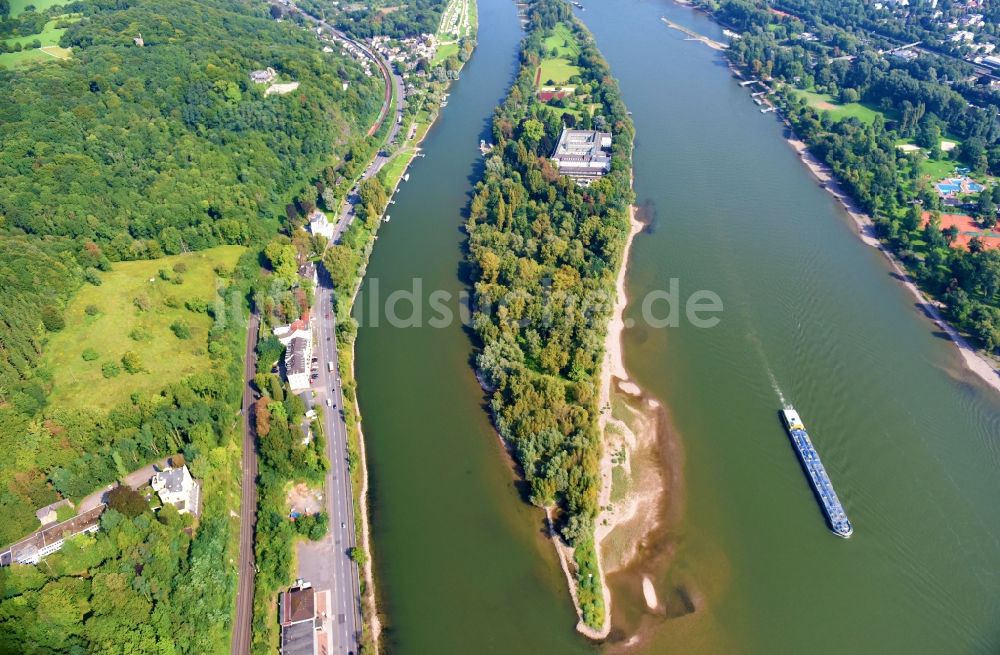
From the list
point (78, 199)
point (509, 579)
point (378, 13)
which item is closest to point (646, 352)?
point (509, 579)

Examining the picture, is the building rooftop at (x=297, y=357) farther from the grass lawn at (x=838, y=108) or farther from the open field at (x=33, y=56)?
the grass lawn at (x=838, y=108)

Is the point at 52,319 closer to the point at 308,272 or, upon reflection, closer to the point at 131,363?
the point at 131,363

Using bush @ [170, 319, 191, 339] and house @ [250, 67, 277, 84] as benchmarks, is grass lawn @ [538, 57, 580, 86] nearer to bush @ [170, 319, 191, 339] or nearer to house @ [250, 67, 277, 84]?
house @ [250, 67, 277, 84]

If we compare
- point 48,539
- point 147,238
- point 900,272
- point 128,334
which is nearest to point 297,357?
point 128,334

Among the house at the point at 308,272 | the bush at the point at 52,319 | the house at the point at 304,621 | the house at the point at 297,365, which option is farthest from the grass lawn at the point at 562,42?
the house at the point at 304,621

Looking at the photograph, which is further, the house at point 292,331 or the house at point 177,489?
the house at point 292,331

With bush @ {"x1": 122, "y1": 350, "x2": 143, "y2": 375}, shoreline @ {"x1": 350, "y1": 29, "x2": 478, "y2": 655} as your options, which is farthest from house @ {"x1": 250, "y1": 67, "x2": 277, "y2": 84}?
bush @ {"x1": 122, "y1": 350, "x2": 143, "y2": 375}

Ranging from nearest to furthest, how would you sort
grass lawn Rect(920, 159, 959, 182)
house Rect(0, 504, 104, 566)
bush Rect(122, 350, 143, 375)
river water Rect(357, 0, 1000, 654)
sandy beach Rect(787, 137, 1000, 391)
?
house Rect(0, 504, 104, 566), river water Rect(357, 0, 1000, 654), bush Rect(122, 350, 143, 375), sandy beach Rect(787, 137, 1000, 391), grass lawn Rect(920, 159, 959, 182)
